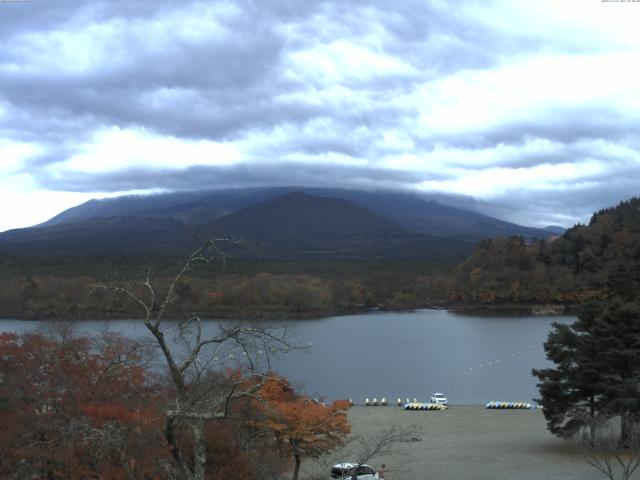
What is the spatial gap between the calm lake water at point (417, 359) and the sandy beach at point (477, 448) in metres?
4.79

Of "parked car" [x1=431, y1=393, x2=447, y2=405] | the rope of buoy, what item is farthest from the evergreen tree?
"parked car" [x1=431, y1=393, x2=447, y2=405]

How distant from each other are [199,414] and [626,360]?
15.2 m

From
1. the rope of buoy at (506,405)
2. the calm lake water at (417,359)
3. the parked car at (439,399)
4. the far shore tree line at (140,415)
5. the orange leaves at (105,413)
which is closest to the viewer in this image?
the far shore tree line at (140,415)

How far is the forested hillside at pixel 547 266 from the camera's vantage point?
285ft

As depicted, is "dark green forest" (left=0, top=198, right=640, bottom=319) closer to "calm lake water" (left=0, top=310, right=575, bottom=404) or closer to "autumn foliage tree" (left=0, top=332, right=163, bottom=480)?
"calm lake water" (left=0, top=310, right=575, bottom=404)

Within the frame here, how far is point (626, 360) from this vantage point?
17.9 meters

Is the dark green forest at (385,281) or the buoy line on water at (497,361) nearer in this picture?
the buoy line on water at (497,361)

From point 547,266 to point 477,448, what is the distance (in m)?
76.6

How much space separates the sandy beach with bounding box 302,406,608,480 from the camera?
57.1 ft

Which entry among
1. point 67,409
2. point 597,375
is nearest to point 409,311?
point 597,375

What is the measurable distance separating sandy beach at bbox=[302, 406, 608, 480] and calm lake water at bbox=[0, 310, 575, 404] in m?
4.79

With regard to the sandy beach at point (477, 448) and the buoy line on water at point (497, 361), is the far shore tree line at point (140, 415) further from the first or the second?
the buoy line on water at point (497, 361)

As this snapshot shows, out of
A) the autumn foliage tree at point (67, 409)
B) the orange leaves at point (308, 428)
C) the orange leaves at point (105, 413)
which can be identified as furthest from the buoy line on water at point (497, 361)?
the orange leaves at point (105, 413)

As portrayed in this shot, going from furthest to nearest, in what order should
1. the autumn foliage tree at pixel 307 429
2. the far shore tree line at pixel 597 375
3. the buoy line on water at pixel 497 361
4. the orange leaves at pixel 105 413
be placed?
the buoy line on water at pixel 497 361 → the far shore tree line at pixel 597 375 → the autumn foliage tree at pixel 307 429 → the orange leaves at pixel 105 413
